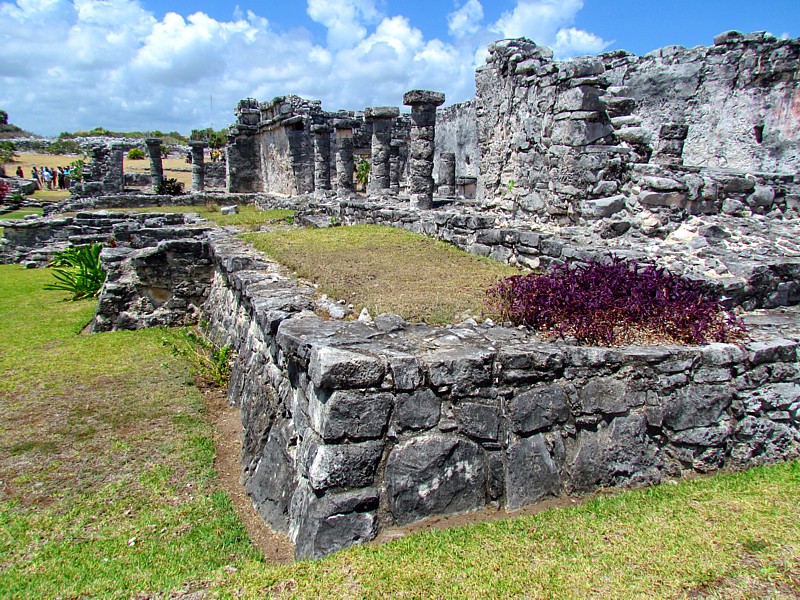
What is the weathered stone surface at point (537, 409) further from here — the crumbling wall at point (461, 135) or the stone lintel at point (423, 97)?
the crumbling wall at point (461, 135)

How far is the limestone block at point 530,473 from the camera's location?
3482 millimetres

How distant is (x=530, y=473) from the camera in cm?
351

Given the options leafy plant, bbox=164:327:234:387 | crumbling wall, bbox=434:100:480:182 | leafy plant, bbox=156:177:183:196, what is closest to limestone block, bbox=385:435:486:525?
leafy plant, bbox=164:327:234:387

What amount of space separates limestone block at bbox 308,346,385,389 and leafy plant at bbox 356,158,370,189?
76.6 feet

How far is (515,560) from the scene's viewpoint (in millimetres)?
2947

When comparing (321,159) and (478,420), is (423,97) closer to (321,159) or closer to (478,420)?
(321,159)

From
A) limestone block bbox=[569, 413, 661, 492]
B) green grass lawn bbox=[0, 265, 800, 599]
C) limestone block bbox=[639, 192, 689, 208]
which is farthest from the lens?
limestone block bbox=[639, 192, 689, 208]

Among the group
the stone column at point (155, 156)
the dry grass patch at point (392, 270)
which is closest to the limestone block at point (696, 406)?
the dry grass patch at point (392, 270)

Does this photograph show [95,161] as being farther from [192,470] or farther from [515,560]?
[515,560]

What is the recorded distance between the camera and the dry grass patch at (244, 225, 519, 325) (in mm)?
4770

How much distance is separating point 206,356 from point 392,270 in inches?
99.0

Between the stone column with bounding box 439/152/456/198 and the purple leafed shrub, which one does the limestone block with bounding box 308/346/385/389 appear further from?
the stone column with bounding box 439/152/456/198

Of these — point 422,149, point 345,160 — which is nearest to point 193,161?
point 345,160

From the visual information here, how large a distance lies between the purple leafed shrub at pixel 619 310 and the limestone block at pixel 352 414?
4.69ft
